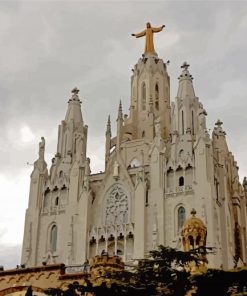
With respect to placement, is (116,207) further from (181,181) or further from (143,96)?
(143,96)

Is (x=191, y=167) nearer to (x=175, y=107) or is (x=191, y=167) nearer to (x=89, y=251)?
(x=175, y=107)

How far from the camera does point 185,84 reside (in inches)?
2253

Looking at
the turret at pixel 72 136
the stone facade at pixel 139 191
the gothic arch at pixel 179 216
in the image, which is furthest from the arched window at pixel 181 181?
the turret at pixel 72 136

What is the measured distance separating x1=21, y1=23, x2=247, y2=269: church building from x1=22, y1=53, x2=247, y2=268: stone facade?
9 cm

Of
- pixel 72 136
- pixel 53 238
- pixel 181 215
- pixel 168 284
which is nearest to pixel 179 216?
pixel 181 215

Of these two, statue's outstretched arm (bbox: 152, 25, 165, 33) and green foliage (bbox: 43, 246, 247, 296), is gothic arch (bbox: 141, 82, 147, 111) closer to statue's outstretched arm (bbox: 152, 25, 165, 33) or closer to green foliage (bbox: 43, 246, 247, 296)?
statue's outstretched arm (bbox: 152, 25, 165, 33)

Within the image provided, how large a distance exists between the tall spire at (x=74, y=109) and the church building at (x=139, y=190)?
4.9 inches

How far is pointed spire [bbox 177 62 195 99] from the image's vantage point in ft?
185

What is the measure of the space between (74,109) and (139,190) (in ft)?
45.8

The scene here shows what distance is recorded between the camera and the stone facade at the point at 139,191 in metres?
49.6

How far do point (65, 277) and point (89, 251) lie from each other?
84.5ft

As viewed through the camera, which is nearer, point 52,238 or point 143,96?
point 52,238

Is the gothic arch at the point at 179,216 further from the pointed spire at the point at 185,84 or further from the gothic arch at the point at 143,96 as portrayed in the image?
the gothic arch at the point at 143,96

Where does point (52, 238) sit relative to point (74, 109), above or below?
below
